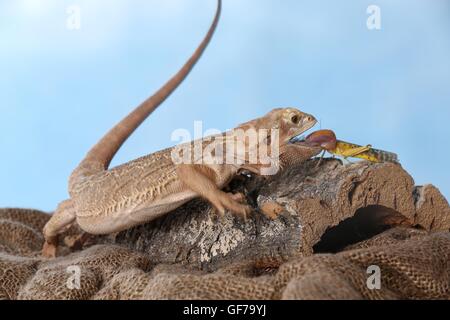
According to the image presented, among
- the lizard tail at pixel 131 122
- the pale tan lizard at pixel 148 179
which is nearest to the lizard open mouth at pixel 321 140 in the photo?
the pale tan lizard at pixel 148 179

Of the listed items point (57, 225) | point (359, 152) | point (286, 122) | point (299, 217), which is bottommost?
point (57, 225)

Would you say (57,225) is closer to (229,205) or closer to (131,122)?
(131,122)

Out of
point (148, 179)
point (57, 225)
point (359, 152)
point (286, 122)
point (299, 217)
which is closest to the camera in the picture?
point (299, 217)

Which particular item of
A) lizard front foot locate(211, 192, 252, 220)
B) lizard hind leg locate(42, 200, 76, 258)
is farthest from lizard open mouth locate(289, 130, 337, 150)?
lizard hind leg locate(42, 200, 76, 258)

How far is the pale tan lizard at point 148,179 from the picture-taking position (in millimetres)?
2805

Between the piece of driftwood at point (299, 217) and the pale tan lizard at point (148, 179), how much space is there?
0.36 ft

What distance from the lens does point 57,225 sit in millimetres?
3762

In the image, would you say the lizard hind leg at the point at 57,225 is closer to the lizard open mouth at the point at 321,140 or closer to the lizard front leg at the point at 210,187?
the lizard front leg at the point at 210,187

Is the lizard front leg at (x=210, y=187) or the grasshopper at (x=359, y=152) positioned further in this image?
the grasshopper at (x=359, y=152)

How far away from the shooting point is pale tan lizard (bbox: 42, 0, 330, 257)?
9.20ft

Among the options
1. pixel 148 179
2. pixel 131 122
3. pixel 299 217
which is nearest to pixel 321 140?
pixel 299 217

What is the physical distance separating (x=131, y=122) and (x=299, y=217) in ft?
5.07
